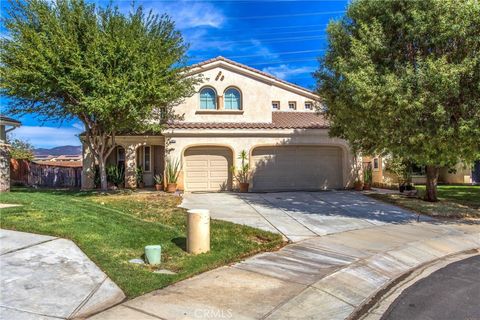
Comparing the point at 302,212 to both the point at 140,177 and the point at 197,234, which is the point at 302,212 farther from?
the point at 140,177

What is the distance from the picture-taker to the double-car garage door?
19984 mm

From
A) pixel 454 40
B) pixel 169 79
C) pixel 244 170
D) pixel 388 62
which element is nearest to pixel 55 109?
pixel 169 79

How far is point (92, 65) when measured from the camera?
1399 centimetres

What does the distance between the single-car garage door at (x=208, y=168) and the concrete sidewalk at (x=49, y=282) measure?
12.6m

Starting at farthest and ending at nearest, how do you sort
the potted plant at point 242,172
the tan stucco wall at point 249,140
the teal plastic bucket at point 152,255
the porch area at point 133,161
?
the porch area at point 133,161
the potted plant at point 242,172
the tan stucco wall at point 249,140
the teal plastic bucket at point 152,255

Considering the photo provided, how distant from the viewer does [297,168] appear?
68.2 ft

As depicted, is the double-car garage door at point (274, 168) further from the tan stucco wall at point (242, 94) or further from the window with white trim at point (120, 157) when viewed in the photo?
the window with white trim at point (120, 157)

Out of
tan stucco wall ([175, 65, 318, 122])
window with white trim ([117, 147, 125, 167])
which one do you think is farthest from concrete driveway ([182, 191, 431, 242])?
window with white trim ([117, 147, 125, 167])

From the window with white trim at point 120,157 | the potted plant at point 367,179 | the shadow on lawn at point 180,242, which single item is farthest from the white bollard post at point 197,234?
the potted plant at point 367,179

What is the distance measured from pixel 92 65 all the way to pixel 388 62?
10.2 m

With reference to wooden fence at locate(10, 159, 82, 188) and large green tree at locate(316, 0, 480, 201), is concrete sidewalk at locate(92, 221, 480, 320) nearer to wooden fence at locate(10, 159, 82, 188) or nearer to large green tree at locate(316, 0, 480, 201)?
large green tree at locate(316, 0, 480, 201)

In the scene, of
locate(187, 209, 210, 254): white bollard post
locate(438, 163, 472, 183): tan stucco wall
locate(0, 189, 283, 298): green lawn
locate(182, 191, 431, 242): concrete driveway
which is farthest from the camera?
locate(438, 163, 472, 183): tan stucco wall

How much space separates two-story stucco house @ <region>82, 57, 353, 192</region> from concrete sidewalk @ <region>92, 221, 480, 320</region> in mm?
10391

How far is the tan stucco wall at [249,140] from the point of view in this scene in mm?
19516
